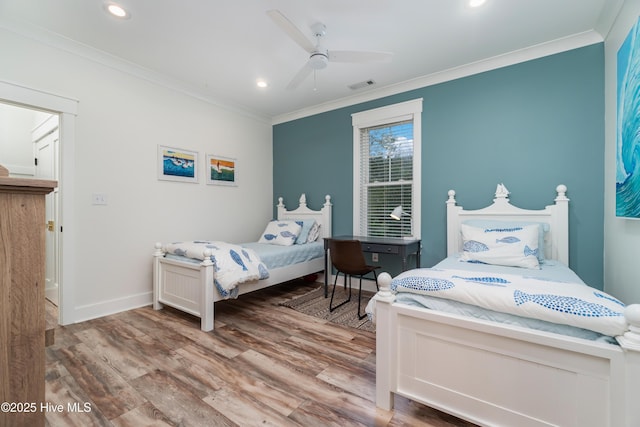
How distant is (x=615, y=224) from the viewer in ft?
7.38

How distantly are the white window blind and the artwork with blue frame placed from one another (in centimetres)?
186

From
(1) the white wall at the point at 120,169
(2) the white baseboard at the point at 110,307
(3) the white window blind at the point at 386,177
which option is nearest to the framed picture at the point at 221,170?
(1) the white wall at the point at 120,169

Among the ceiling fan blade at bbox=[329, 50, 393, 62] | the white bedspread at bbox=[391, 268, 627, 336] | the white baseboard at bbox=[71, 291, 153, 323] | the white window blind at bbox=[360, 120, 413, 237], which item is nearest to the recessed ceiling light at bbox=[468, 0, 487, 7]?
the ceiling fan blade at bbox=[329, 50, 393, 62]

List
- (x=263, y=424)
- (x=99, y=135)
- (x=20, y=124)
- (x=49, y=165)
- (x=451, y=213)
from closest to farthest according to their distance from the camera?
(x=263, y=424), (x=99, y=135), (x=451, y=213), (x=49, y=165), (x=20, y=124)

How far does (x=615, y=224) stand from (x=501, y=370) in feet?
6.28

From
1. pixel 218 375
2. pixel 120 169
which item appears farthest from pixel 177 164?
pixel 218 375

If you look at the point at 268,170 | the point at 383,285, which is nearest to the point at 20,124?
the point at 268,170

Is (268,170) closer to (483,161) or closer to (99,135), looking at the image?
(99,135)

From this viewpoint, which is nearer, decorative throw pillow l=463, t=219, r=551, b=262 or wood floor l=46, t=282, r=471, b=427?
wood floor l=46, t=282, r=471, b=427

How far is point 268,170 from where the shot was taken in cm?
493

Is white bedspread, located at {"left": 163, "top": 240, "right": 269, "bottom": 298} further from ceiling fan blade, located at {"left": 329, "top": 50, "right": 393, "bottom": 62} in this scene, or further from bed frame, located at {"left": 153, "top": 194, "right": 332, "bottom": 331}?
ceiling fan blade, located at {"left": 329, "top": 50, "right": 393, "bottom": 62}

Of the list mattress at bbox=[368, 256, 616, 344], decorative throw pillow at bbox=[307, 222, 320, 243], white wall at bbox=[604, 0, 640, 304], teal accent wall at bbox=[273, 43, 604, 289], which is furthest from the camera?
decorative throw pillow at bbox=[307, 222, 320, 243]

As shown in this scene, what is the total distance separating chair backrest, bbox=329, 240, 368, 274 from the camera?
9.64 ft

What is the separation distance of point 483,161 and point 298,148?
8.80 ft
